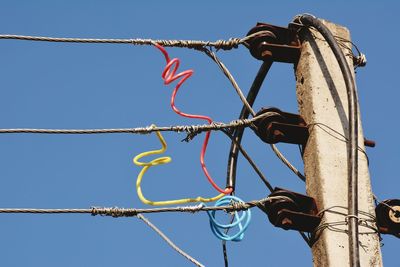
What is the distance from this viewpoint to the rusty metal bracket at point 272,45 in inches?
240

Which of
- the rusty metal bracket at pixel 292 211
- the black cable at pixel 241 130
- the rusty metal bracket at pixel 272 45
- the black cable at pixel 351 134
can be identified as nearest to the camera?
the black cable at pixel 351 134

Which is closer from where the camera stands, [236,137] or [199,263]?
[199,263]

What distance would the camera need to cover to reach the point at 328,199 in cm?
541

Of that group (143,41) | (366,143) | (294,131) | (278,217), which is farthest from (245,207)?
(143,41)

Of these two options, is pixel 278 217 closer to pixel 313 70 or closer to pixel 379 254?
pixel 379 254

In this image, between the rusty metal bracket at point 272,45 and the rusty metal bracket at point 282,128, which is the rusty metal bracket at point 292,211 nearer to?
the rusty metal bracket at point 282,128

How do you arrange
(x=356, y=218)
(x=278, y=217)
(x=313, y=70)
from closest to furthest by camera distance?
(x=356, y=218) → (x=278, y=217) → (x=313, y=70)

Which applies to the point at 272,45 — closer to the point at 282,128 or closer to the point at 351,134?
the point at 282,128

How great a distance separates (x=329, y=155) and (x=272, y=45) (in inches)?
37.3

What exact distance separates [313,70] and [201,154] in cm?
94

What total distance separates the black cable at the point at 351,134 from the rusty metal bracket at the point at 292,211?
282 mm

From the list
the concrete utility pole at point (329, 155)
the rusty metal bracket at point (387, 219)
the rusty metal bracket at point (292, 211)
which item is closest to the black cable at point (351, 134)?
the concrete utility pole at point (329, 155)

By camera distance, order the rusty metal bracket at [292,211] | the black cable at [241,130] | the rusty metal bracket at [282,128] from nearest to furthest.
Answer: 1. the rusty metal bracket at [292,211]
2. the rusty metal bracket at [282,128]
3. the black cable at [241,130]

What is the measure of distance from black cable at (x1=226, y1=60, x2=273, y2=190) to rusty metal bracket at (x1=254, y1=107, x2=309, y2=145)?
16.3 inches
